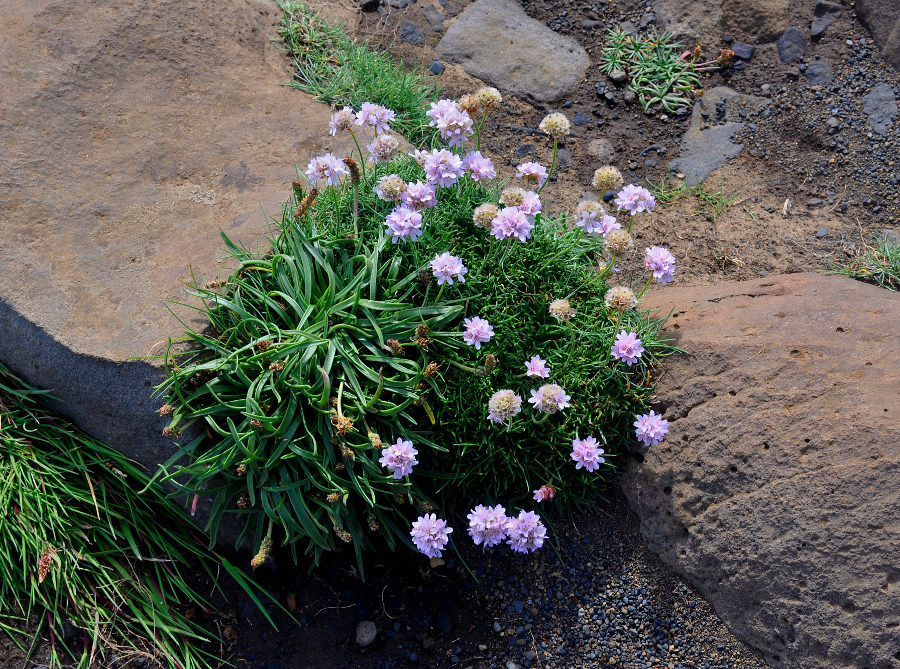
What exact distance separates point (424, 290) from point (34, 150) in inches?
89.6

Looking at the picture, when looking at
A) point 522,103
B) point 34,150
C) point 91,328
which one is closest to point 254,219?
point 91,328

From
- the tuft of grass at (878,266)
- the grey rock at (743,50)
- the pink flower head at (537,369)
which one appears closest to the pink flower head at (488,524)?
the pink flower head at (537,369)

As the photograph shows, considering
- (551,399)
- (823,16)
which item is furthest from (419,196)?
(823,16)

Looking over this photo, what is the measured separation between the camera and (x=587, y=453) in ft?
10.1

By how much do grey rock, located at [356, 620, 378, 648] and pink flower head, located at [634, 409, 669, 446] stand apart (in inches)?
59.8

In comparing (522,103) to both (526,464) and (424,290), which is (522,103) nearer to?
(424,290)

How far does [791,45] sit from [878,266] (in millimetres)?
1963

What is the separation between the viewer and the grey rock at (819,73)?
4.88 m

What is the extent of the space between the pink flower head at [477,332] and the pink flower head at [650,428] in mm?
786

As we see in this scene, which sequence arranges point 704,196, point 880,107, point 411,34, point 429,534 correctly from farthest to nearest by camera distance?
1. point 411,34
2. point 880,107
3. point 704,196
4. point 429,534

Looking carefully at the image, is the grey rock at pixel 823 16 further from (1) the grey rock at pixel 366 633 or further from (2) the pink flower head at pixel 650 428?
(1) the grey rock at pixel 366 633

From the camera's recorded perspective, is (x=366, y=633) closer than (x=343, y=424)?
No

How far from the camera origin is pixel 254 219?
12.2 ft

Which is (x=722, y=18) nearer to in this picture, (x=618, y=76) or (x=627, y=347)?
(x=618, y=76)
